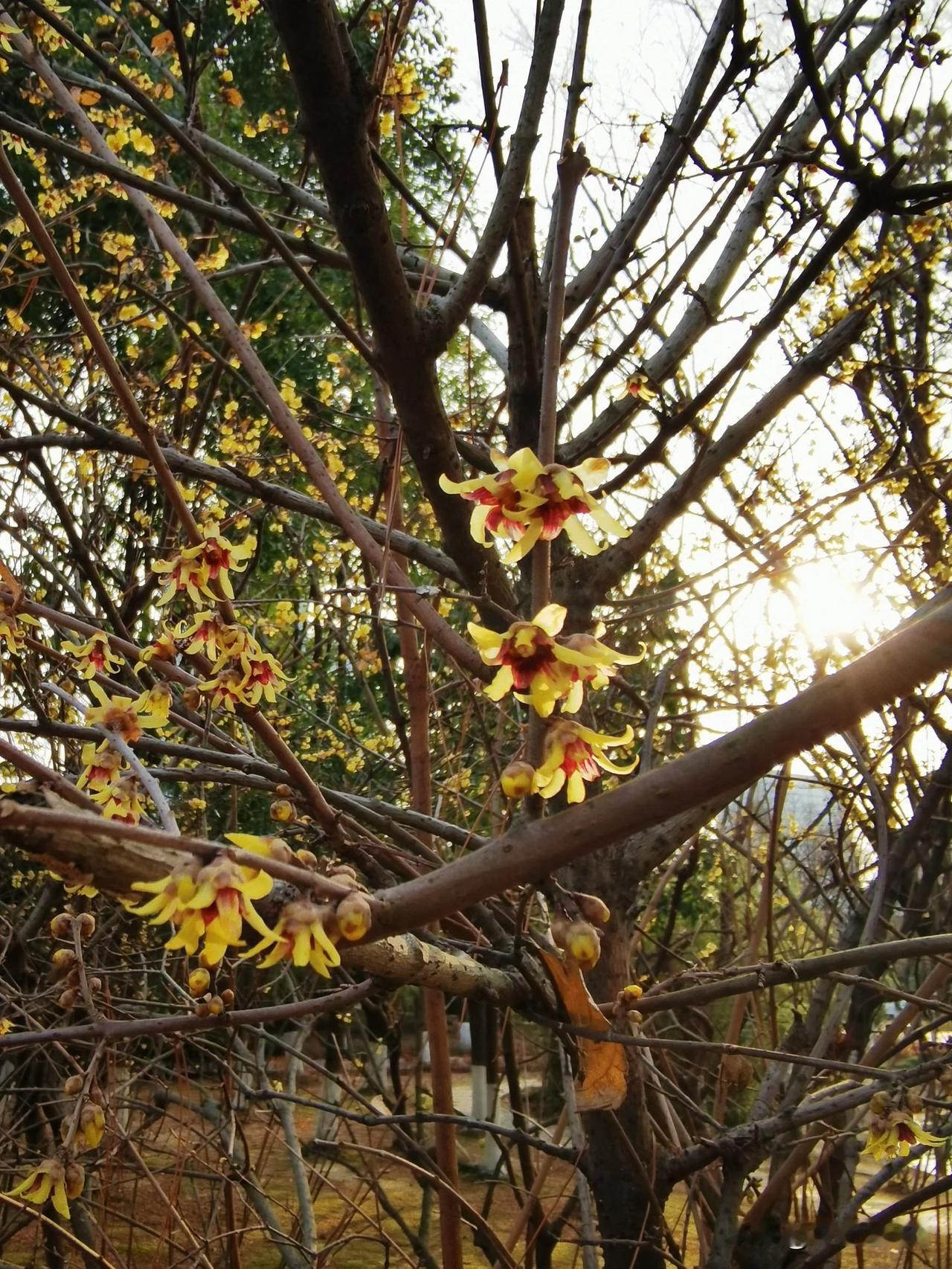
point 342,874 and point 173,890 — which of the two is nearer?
point 173,890

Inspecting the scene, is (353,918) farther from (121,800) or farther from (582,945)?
(121,800)

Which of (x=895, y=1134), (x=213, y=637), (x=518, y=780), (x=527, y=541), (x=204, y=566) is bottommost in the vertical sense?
(x=895, y=1134)

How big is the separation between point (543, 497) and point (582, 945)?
44 centimetres

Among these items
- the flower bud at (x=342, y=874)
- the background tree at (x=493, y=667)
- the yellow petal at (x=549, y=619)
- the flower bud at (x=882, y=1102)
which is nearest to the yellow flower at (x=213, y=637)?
the background tree at (x=493, y=667)

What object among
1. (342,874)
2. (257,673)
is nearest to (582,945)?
(342,874)

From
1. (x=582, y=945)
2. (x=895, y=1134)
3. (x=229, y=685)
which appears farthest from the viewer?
(x=895, y=1134)

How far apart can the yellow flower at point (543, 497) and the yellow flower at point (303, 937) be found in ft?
1.18

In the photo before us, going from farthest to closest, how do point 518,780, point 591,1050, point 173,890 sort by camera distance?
1. point 591,1050
2. point 518,780
3. point 173,890

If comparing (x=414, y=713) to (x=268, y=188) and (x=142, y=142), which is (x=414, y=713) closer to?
(x=268, y=188)

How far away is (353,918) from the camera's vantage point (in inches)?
31.6

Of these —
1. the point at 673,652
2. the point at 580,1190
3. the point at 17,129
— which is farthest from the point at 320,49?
the point at 673,652

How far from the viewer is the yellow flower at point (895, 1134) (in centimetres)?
188

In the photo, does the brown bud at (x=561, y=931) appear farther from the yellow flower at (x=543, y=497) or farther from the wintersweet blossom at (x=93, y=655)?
the wintersweet blossom at (x=93, y=655)

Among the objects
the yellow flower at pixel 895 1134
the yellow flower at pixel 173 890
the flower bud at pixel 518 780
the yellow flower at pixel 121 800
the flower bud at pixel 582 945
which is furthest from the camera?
the yellow flower at pixel 895 1134
